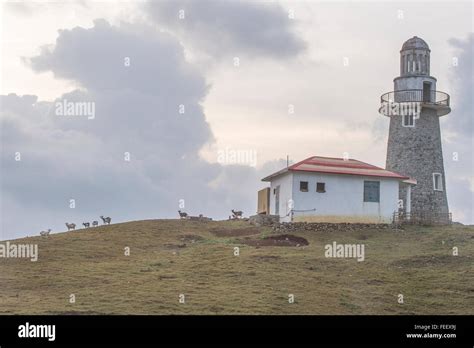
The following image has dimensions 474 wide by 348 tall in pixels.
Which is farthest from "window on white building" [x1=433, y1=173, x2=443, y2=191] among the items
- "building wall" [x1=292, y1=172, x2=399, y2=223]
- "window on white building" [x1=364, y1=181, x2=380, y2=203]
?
"window on white building" [x1=364, y1=181, x2=380, y2=203]

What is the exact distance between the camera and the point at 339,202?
1729 inches

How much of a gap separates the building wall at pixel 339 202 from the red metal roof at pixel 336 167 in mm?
304

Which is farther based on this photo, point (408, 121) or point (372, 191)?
point (408, 121)

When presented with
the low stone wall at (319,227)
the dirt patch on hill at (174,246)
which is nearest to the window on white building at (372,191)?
the low stone wall at (319,227)

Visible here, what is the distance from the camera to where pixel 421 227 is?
44.0m

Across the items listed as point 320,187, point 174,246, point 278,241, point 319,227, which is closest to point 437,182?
point 320,187

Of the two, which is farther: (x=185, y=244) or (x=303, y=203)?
(x=303, y=203)

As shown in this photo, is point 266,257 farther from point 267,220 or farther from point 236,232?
point 267,220

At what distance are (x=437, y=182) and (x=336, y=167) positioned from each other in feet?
31.8

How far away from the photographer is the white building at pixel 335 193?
142 ft

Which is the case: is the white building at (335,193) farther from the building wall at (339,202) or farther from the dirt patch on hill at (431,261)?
the dirt patch on hill at (431,261)
